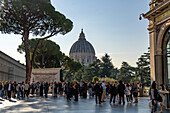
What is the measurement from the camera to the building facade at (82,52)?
15300cm

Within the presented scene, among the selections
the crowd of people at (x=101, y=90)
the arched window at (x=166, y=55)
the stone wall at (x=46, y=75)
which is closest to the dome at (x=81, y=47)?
the stone wall at (x=46, y=75)

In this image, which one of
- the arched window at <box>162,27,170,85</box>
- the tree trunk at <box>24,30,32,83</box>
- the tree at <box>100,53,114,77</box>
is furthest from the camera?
the tree at <box>100,53,114,77</box>

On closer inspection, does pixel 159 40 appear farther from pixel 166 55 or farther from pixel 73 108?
pixel 73 108

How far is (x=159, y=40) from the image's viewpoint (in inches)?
567

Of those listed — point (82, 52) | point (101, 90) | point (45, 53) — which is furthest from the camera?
point (82, 52)

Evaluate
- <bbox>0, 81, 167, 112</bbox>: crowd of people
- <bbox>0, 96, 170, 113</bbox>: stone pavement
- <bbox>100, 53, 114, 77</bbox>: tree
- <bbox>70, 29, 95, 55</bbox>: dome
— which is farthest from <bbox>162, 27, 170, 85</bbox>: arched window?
<bbox>70, 29, 95, 55</bbox>: dome

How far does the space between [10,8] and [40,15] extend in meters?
3.30

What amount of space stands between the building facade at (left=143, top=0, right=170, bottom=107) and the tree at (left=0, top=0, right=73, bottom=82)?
14077 mm

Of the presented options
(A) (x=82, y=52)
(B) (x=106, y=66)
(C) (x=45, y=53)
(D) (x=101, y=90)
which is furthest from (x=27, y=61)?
(A) (x=82, y=52)

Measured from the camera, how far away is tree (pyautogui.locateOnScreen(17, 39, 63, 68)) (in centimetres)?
4112

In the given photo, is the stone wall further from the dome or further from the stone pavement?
the dome

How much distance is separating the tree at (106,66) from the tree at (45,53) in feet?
145

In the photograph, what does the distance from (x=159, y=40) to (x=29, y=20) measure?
54.4 ft

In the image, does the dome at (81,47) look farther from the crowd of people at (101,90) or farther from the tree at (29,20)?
the crowd of people at (101,90)
